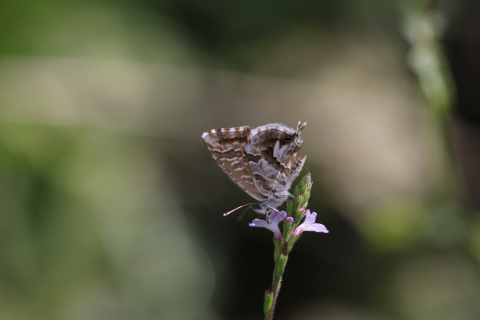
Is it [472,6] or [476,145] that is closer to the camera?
[476,145]

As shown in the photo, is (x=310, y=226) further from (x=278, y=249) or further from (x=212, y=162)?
(x=212, y=162)

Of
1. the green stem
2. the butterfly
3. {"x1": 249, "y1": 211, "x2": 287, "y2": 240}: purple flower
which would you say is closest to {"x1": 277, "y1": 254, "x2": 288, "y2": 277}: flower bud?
the green stem

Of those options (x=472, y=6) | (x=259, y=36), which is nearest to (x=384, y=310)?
→ (x=259, y=36)

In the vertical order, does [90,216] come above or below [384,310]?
above

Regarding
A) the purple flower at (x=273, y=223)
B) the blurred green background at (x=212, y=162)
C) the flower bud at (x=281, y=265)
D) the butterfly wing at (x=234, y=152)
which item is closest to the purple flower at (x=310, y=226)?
the purple flower at (x=273, y=223)

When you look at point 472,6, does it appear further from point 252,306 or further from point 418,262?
point 252,306

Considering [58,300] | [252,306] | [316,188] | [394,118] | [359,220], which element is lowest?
[252,306]

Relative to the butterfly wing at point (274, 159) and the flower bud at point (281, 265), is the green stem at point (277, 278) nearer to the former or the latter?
the flower bud at point (281, 265)
